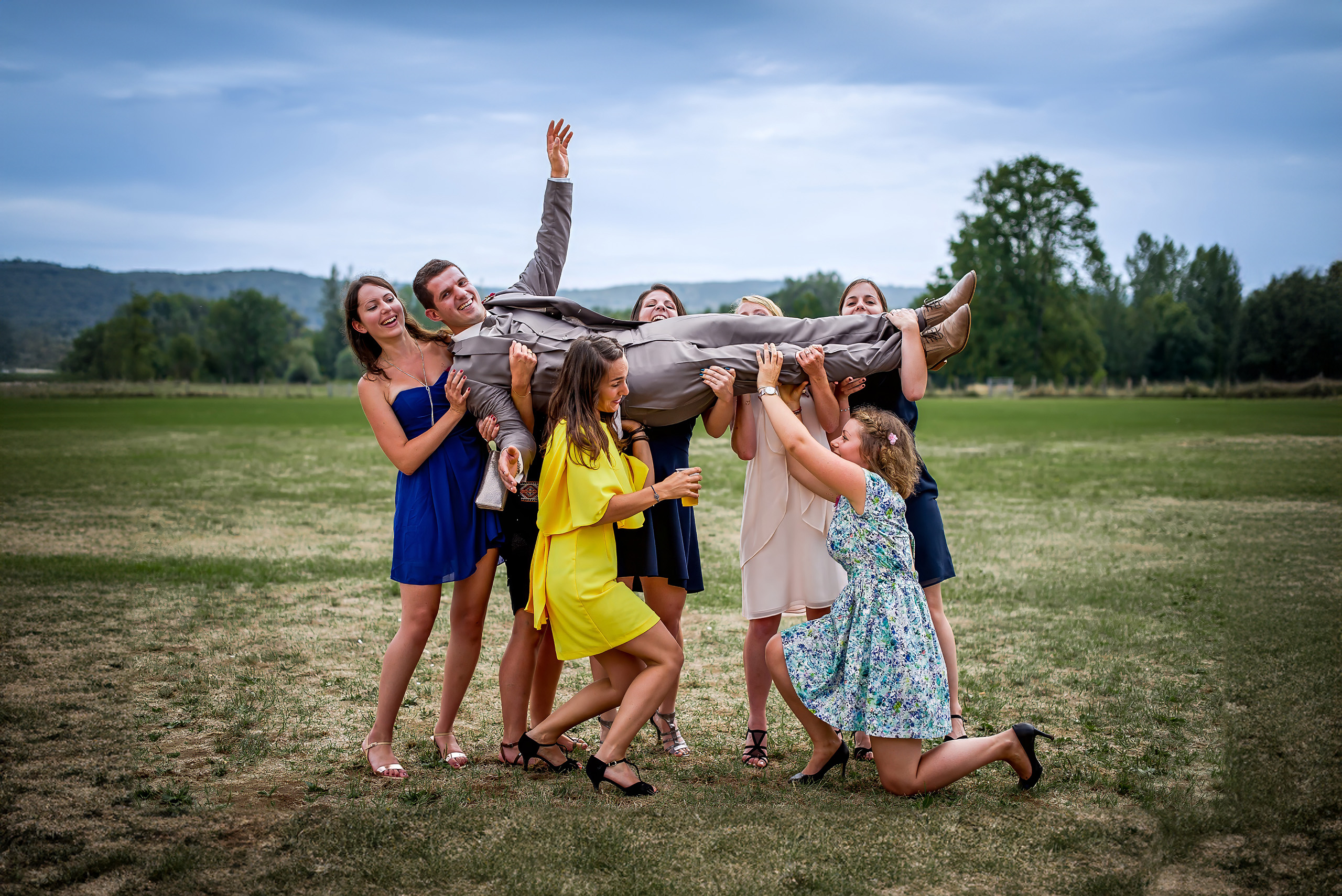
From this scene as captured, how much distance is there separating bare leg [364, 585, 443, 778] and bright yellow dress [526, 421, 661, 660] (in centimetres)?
67

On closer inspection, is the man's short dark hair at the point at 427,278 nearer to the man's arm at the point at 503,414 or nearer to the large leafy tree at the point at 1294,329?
the man's arm at the point at 503,414

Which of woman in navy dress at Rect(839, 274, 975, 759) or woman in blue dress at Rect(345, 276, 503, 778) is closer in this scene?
woman in blue dress at Rect(345, 276, 503, 778)

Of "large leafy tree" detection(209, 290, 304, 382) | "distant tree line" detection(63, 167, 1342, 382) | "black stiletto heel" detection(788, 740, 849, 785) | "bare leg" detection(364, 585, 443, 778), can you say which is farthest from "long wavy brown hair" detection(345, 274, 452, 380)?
"large leafy tree" detection(209, 290, 304, 382)

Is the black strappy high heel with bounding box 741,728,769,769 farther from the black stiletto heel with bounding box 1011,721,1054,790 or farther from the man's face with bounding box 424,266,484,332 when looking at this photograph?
the man's face with bounding box 424,266,484,332

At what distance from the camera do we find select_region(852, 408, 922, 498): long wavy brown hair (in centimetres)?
432

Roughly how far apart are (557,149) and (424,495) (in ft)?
7.45

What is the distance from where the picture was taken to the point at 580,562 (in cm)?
427

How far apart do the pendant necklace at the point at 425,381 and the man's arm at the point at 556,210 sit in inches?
35.9

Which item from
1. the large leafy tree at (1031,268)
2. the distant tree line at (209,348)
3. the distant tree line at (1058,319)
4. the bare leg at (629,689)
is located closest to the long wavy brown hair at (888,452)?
the bare leg at (629,689)

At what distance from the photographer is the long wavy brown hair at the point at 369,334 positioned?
184 inches

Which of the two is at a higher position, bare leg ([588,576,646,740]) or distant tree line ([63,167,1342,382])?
distant tree line ([63,167,1342,382])

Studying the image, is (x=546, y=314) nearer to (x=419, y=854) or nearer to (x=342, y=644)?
(x=419, y=854)

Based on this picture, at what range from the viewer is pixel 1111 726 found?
5.19 meters

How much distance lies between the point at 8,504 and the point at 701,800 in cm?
1396
